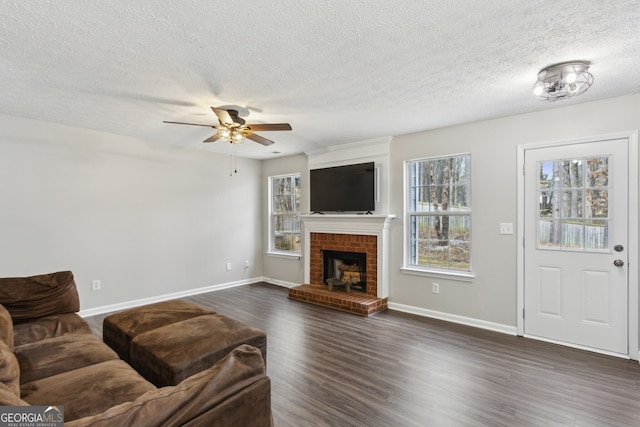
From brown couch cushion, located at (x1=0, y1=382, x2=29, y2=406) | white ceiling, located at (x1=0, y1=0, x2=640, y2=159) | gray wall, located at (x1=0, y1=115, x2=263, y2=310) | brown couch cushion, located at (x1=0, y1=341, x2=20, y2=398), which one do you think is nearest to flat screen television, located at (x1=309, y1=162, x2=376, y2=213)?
white ceiling, located at (x1=0, y1=0, x2=640, y2=159)

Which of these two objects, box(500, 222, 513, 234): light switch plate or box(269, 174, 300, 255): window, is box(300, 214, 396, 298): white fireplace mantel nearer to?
box(269, 174, 300, 255): window

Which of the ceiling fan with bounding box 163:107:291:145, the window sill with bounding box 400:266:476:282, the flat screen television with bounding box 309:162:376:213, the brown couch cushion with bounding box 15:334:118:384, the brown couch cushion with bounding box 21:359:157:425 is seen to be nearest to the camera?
the brown couch cushion with bounding box 21:359:157:425

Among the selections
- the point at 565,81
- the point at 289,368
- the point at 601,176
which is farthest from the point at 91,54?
the point at 601,176

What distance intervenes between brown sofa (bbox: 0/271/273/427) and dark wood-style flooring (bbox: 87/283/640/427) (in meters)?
1.04

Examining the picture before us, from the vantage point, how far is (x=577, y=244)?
319cm

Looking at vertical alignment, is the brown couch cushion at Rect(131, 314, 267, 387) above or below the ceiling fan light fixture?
below

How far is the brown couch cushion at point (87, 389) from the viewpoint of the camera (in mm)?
1387

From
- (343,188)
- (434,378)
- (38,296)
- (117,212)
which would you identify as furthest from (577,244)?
(117,212)

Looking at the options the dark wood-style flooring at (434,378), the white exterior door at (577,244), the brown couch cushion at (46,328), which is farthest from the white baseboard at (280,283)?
the white exterior door at (577,244)

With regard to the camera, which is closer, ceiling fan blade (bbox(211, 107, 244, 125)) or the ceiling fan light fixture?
ceiling fan blade (bbox(211, 107, 244, 125))

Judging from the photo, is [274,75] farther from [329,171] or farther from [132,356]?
[329,171]

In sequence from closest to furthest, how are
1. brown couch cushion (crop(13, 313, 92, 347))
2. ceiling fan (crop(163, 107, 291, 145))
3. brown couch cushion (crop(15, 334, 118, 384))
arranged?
brown couch cushion (crop(15, 334, 118, 384)) → brown couch cushion (crop(13, 313, 92, 347)) → ceiling fan (crop(163, 107, 291, 145))

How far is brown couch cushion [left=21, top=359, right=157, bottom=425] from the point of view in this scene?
1387mm

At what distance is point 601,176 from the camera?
3.07m
